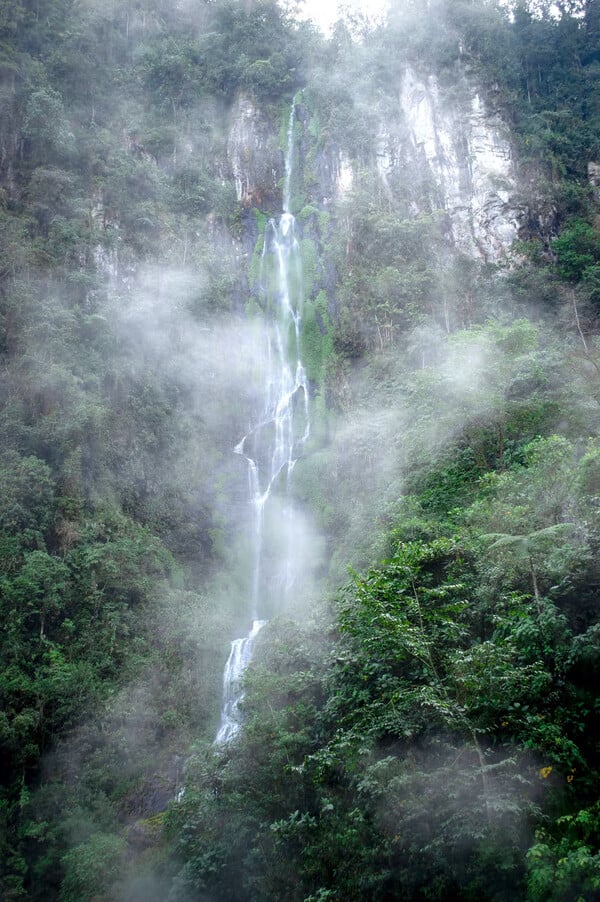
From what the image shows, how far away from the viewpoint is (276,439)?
22.8m

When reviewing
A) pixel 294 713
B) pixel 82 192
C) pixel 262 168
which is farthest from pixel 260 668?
pixel 262 168

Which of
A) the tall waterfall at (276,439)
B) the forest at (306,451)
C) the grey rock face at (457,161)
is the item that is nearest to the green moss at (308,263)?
the forest at (306,451)

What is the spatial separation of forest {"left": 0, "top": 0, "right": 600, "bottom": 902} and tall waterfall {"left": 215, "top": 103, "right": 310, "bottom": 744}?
0.77 feet

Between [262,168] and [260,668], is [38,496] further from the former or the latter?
[262,168]

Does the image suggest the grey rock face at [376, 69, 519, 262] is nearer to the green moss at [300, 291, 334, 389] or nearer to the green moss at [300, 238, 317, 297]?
the green moss at [300, 238, 317, 297]

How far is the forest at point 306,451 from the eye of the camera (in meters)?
6.74

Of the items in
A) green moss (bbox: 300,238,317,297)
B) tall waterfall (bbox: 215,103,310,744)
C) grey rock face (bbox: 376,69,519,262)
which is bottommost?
tall waterfall (bbox: 215,103,310,744)

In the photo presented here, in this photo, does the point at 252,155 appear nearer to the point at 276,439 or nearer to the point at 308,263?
the point at 308,263

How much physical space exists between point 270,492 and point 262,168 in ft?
57.0

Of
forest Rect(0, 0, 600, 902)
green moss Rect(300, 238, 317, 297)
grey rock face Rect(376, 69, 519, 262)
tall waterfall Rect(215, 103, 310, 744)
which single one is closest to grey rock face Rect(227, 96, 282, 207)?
forest Rect(0, 0, 600, 902)

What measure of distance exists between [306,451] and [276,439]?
1441 millimetres

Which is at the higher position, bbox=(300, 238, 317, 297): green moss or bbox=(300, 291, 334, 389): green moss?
bbox=(300, 238, 317, 297): green moss

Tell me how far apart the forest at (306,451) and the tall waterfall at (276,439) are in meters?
0.23

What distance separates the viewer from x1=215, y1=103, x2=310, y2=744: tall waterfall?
19062 millimetres
